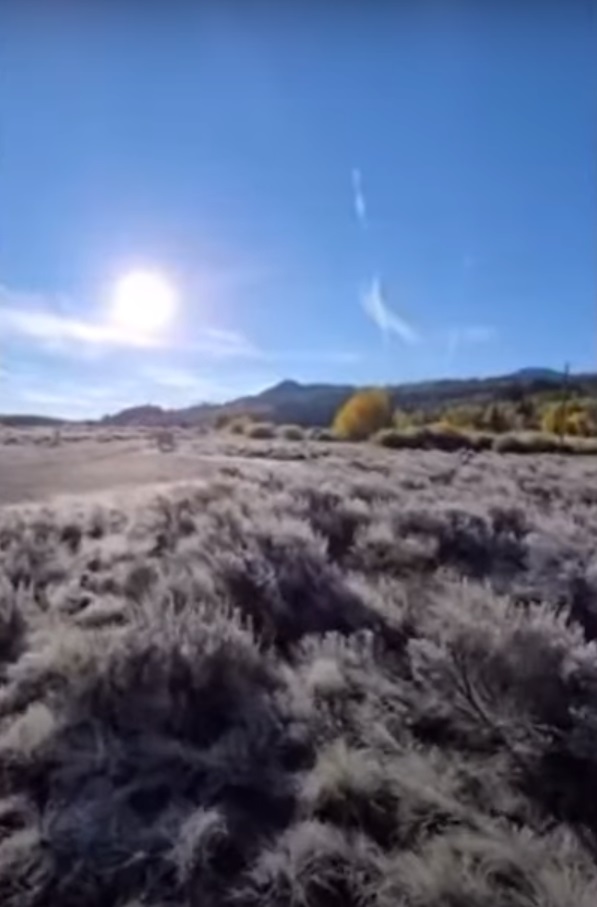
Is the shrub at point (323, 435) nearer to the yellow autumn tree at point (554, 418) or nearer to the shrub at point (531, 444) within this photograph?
the yellow autumn tree at point (554, 418)

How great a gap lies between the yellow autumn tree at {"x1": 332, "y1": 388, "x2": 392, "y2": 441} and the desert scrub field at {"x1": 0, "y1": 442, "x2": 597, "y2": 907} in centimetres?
2308

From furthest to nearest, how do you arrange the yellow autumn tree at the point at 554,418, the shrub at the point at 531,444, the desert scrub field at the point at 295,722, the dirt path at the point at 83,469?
1. the yellow autumn tree at the point at 554,418
2. the shrub at the point at 531,444
3. the dirt path at the point at 83,469
4. the desert scrub field at the point at 295,722

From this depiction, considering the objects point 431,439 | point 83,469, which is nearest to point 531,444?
point 431,439

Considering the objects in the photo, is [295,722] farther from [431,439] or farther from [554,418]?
[554,418]

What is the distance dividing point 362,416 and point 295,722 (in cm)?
2748

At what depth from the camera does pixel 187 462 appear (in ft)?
52.6

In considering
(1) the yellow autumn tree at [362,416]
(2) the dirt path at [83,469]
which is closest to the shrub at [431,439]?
(1) the yellow autumn tree at [362,416]

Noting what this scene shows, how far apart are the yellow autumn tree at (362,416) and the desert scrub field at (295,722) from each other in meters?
23.1

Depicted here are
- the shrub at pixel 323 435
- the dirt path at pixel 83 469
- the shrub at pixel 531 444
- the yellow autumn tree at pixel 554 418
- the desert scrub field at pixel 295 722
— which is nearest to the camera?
the desert scrub field at pixel 295 722

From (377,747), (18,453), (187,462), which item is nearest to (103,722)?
(377,747)

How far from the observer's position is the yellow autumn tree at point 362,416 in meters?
30.2

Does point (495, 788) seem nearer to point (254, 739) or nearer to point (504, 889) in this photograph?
point (504, 889)

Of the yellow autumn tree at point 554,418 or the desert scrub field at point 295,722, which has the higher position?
the yellow autumn tree at point 554,418

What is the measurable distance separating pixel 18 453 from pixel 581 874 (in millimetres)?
15176
